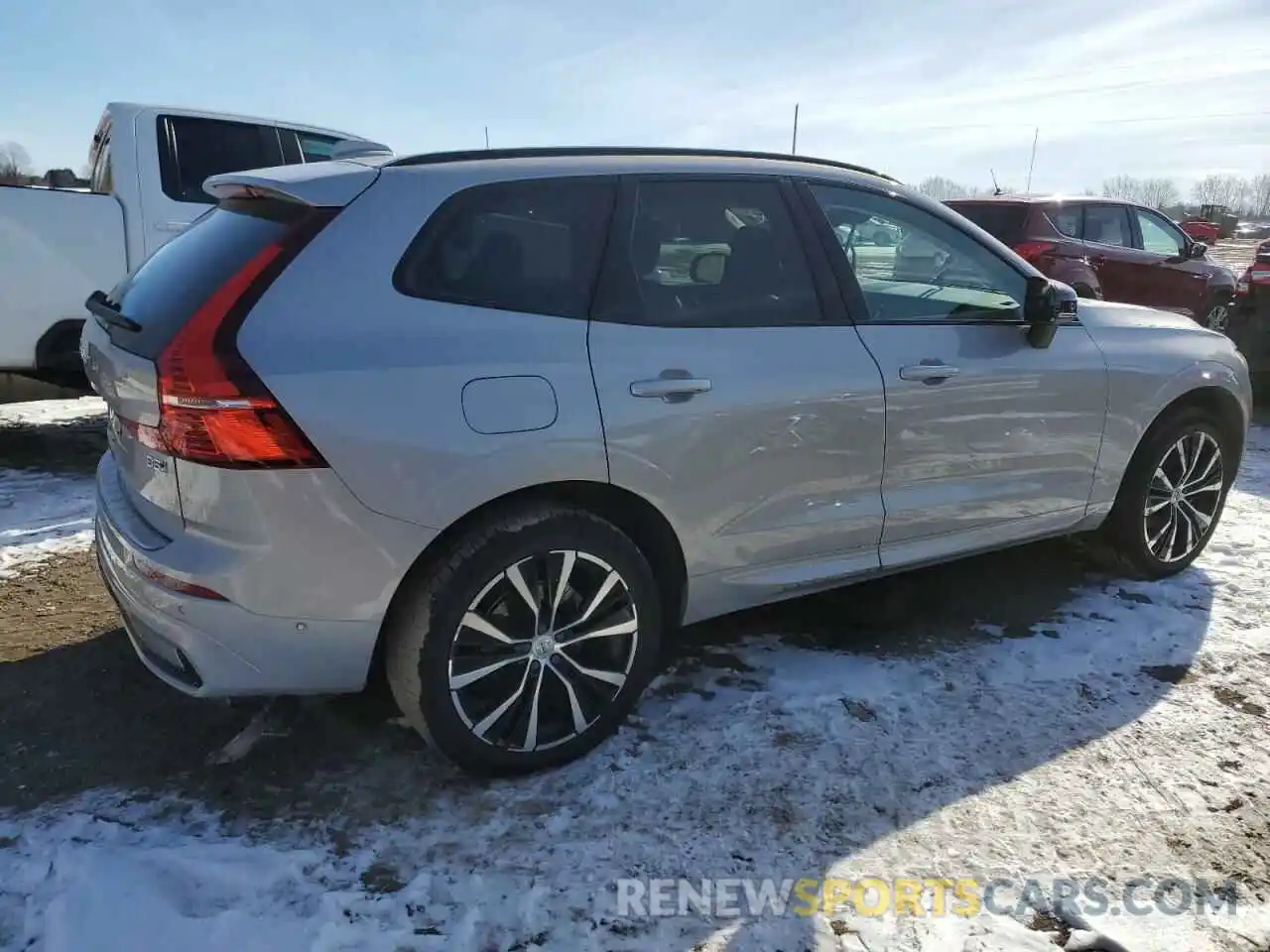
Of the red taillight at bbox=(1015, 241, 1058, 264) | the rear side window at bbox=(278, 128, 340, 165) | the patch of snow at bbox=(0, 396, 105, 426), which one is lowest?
the patch of snow at bbox=(0, 396, 105, 426)

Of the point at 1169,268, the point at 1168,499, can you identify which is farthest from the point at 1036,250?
the point at 1168,499

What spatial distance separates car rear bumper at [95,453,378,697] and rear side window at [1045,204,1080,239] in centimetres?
856

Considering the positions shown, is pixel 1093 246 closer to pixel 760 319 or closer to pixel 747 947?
pixel 760 319

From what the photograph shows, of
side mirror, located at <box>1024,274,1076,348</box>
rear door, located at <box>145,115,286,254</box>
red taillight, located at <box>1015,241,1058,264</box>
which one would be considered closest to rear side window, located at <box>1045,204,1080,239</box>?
red taillight, located at <box>1015,241,1058,264</box>

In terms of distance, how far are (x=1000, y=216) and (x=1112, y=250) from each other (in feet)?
4.21

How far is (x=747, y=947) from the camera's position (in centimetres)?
217

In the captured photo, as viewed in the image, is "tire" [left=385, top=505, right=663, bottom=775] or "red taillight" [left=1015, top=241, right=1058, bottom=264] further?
"red taillight" [left=1015, top=241, right=1058, bottom=264]

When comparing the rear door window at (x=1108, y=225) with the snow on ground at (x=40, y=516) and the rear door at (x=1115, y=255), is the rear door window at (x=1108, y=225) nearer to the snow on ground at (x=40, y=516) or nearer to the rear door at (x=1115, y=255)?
the rear door at (x=1115, y=255)

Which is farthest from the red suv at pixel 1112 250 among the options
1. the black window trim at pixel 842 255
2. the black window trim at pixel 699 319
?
the black window trim at pixel 699 319

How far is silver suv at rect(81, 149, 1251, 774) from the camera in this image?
92.1 inches

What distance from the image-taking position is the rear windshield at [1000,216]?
9.02m

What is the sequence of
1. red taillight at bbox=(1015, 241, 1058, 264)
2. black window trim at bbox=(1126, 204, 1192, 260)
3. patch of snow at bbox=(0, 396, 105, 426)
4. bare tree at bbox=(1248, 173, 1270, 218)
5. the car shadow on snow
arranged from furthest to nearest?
bare tree at bbox=(1248, 173, 1270, 218), black window trim at bbox=(1126, 204, 1192, 260), red taillight at bbox=(1015, 241, 1058, 264), patch of snow at bbox=(0, 396, 105, 426), the car shadow on snow

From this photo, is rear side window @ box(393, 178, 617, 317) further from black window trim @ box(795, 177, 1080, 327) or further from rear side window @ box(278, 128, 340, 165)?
rear side window @ box(278, 128, 340, 165)

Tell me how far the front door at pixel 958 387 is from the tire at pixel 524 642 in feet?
3.56
